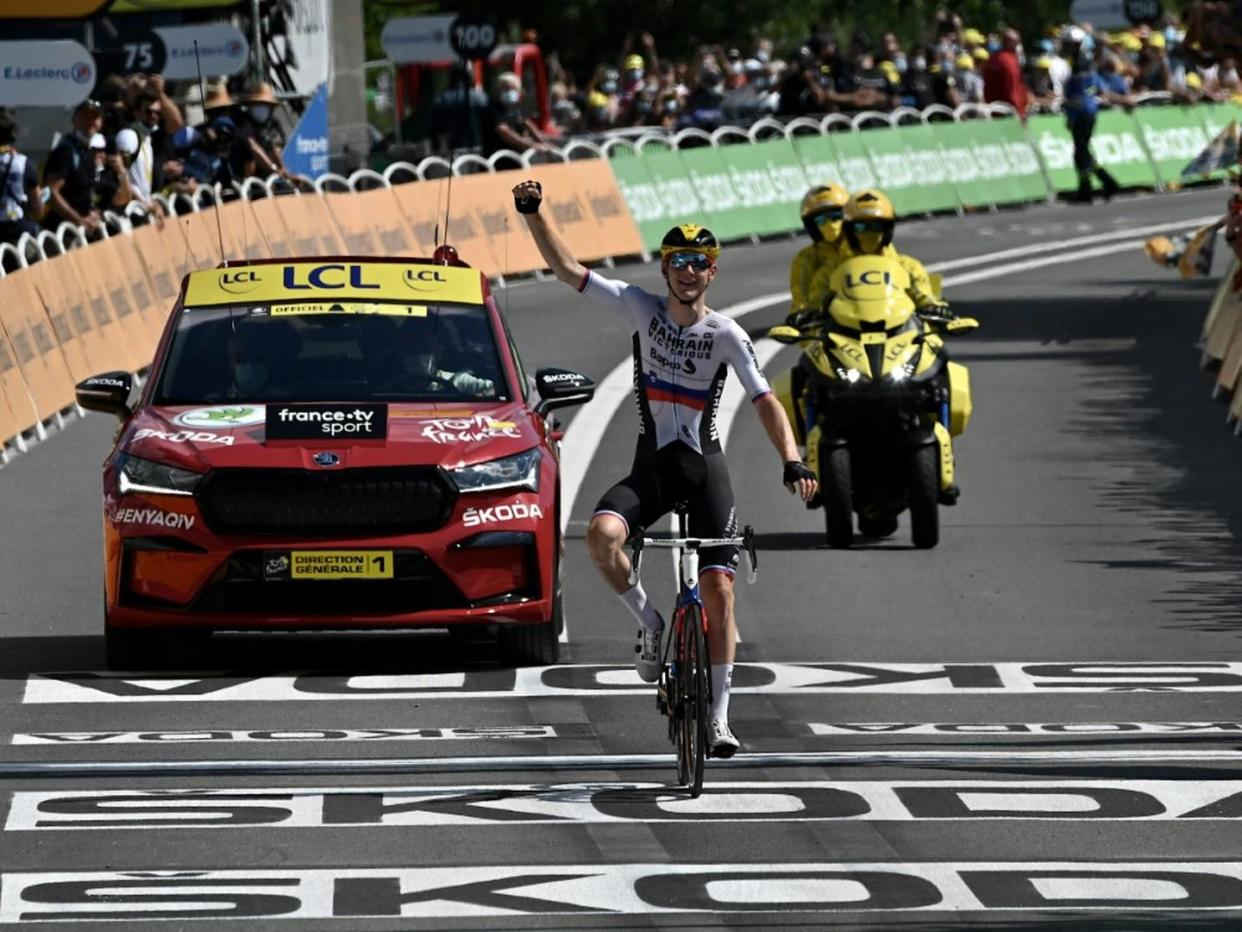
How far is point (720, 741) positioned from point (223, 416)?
3713 millimetres

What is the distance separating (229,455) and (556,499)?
4.71ft

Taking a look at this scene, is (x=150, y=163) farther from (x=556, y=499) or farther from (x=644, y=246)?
(x=556, y=499)

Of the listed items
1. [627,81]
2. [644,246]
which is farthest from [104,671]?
[627,81]

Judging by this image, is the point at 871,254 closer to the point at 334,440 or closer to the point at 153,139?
the point at 334,440

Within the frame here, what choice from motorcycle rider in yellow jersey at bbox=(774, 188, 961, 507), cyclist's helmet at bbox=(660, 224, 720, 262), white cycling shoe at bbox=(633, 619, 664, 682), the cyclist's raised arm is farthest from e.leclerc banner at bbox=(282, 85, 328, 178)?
white cycling shoe at bbox=(633, 619, 664, 682)

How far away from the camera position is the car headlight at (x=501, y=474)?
13242 millimetres

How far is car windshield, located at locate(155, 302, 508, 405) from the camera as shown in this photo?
46.1 ft

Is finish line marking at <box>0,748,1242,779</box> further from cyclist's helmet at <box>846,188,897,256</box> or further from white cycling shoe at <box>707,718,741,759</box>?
cyclist's helmet at <box>846,188,897,256</box>

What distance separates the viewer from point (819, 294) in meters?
17.9

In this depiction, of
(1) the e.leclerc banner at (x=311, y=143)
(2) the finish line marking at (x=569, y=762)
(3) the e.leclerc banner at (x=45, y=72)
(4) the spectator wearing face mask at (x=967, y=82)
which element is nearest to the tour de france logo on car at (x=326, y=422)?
(2) the finish line marking at (x=569, y=762)

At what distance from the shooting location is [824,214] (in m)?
18.2

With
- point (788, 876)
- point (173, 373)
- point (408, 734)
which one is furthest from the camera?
point (173, 373)

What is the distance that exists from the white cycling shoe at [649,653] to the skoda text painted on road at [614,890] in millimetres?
1867

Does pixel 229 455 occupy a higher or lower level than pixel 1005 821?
higher
